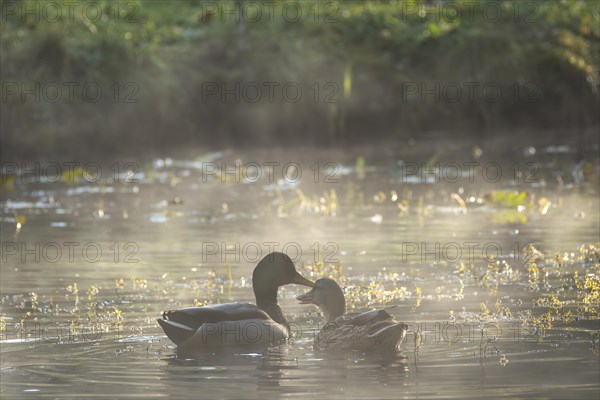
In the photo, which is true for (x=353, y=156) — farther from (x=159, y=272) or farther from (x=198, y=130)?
(x=159, y=272)

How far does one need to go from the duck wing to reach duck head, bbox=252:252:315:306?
2.87 ft

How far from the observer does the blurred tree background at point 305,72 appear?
28.6m

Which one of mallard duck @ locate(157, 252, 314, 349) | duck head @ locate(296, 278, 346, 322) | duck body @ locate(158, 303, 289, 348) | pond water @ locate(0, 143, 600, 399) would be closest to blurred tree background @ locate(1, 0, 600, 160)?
pond water @ locate(0, 143, 600, 399)

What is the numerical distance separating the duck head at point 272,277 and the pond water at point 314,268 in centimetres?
37

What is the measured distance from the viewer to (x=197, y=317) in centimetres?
1104

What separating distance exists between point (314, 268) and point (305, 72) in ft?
50.1

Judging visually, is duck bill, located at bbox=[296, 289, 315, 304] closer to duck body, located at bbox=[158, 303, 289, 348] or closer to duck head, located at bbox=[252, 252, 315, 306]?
duck head, located at bbox=[252, 252, 315, 306]

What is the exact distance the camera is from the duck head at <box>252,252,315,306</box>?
12500mm

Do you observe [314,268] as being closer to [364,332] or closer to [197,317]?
[197,317]

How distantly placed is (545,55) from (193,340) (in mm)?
20573

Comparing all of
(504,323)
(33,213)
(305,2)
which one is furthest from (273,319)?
(305,2)

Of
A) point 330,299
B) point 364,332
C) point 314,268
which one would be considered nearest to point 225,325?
point 364,332

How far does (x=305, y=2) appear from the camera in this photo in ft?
106

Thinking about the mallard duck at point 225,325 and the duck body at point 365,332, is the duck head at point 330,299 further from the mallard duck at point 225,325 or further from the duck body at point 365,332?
the duck body at point 365,332
